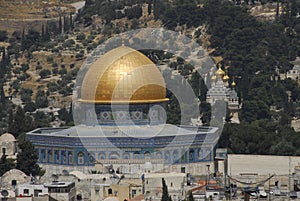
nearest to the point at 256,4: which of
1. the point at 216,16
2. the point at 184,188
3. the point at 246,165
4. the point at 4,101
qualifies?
the point at 216,16

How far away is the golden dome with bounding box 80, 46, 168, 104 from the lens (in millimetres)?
49906

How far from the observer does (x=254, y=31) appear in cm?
10019

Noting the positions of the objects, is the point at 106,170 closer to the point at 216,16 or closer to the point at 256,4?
the point at 216,16

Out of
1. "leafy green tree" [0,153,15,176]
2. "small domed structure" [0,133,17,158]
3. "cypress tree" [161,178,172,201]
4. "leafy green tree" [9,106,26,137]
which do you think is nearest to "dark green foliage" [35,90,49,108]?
"leafy green tree" [9,106,26,137]

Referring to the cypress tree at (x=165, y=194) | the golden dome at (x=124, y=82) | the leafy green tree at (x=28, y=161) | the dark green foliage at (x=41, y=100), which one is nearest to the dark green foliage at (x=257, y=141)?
the golden dome at (x=124, y=82)

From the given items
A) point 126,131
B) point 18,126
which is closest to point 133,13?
point 18,126

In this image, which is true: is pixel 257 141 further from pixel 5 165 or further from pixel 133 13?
pixel 133 13

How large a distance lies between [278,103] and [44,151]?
31743 mm

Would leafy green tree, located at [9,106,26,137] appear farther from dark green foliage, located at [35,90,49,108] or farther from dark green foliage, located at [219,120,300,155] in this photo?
dark green foliage, located at [35,90,49,108]

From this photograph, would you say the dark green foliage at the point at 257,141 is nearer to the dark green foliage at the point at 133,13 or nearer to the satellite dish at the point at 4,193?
the satellite dish at the point at 4,193

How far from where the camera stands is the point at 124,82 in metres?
50.0

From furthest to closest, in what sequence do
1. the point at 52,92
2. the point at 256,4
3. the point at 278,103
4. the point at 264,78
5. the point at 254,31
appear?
the point at 256,4 < the point at 254,31 < the point at 52,92 < the point at 264,78 < the point at 278,103

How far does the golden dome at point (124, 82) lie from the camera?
49906 mm

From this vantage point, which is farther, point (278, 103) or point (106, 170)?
point (278, 103)
